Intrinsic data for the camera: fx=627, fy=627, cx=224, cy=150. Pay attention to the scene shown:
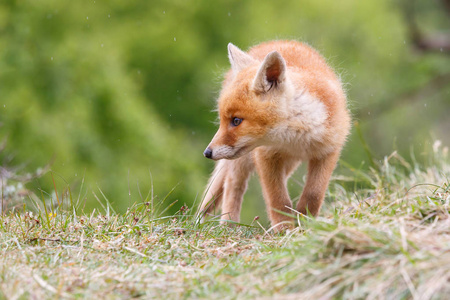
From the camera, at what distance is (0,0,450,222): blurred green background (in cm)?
1767

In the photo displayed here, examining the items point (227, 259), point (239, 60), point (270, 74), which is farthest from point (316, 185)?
point (227, 259)

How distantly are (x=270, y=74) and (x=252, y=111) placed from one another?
39 centimetres

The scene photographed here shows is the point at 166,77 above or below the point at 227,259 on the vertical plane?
below

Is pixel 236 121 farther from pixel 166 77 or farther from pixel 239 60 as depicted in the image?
pixel 166 77

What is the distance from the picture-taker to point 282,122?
19.2 feet

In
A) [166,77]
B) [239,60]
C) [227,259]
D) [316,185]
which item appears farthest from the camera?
[166,77]

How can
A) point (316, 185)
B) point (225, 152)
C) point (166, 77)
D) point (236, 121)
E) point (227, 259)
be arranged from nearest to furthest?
point (227, 259), point (225, 152), point (236, 121), point (316, 185), point (166, 77)

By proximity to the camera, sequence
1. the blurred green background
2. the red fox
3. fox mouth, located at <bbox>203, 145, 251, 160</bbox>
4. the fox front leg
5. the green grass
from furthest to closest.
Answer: the blurred green background, the fox front leg, the red fox, fox mouth, located at <bbox>203, 145, 251, 160</bbox>, the green grass

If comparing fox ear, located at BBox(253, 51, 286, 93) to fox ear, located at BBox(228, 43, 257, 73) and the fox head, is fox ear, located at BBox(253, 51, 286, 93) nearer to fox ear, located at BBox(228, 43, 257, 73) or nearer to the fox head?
the fox head

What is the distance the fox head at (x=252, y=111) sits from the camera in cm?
571

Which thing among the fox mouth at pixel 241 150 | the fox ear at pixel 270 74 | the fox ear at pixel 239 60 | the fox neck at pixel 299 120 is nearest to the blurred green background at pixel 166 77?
the fox ear at pixel 239 60

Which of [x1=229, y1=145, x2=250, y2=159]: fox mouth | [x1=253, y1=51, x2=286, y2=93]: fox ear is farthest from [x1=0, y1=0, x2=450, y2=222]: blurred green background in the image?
[x1=229, y1=145, x2=250, y2=159]: fox mouth

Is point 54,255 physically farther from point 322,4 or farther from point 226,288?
point 322,4

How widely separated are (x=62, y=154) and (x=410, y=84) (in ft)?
55.8
